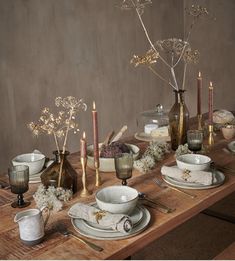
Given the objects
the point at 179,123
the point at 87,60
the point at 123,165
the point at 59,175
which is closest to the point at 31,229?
the point at 59,175

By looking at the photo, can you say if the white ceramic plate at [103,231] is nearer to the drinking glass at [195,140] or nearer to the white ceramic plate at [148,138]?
the drinking glass at [195,140]

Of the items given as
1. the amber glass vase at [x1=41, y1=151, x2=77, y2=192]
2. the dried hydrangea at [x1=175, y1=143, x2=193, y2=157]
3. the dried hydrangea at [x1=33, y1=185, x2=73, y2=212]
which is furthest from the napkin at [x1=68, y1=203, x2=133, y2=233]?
the dried hydrangea at [x1=175, y1=143, x2=193, y2=157]

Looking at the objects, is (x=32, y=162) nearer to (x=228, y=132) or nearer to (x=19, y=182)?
(x=19, y=182)

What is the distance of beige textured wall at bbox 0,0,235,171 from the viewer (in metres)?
3.29

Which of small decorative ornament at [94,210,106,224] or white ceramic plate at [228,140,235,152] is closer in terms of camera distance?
small decorative ornament at [94,210,106,224]

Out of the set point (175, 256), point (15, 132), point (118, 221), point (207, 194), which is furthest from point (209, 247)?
point (15, 132)

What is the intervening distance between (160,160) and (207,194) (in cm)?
45

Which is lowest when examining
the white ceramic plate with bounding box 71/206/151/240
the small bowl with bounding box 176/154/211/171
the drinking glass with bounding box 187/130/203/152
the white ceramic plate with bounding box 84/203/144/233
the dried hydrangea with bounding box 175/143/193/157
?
the white ceramic plate with bounding box 71/206/151/240

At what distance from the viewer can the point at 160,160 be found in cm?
191

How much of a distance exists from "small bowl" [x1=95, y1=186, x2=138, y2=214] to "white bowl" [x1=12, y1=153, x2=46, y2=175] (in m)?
0.43

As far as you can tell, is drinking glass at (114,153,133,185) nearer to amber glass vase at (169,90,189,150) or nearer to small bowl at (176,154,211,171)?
small bowl at (176,154,211,171)

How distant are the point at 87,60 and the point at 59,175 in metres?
2.48

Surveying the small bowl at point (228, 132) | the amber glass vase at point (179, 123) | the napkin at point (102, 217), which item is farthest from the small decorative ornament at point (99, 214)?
the small bowl at point (228, 132)

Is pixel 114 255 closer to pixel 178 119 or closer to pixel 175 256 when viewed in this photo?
pixel 178 119
